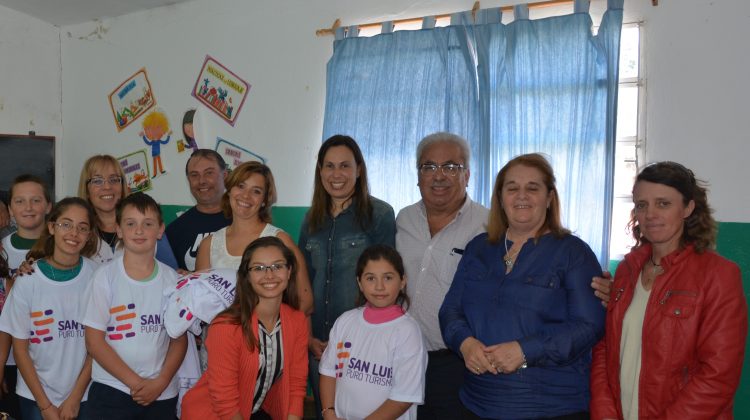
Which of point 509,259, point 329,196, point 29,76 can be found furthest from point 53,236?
point 29,76

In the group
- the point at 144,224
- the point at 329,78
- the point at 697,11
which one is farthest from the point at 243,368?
the point at 697,11

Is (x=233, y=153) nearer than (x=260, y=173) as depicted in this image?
No

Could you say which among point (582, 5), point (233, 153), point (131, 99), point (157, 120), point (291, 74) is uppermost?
point (582, 5)

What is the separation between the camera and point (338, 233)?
2.35 m

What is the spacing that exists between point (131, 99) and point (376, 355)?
3.64 m

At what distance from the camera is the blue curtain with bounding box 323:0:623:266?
3.07 meters

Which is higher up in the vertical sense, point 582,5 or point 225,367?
point 582,5

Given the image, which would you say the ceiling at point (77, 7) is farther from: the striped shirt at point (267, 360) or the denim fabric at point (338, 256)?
the striped shirt at point (267, 360)

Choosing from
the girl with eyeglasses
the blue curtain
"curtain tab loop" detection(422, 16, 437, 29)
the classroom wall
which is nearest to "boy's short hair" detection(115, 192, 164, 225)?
the girl with eyeglasses

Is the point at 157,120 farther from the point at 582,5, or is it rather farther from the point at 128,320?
the point at 582,5

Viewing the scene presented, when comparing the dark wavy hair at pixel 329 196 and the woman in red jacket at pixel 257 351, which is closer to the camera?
the woman in red jacket at pixel 257 351

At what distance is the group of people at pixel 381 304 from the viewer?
1.70 m

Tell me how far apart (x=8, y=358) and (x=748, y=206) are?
3.58 m

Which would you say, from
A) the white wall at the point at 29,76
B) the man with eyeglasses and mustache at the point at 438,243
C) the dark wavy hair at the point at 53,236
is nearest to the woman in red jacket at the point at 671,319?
the man with eyeglasses and mustache at the point at 438,243
